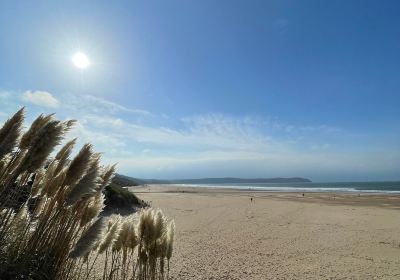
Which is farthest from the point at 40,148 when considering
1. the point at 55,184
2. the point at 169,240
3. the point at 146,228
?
the point at 169,240

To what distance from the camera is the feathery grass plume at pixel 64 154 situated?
12.0ft

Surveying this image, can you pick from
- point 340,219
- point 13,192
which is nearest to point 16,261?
point 13,192

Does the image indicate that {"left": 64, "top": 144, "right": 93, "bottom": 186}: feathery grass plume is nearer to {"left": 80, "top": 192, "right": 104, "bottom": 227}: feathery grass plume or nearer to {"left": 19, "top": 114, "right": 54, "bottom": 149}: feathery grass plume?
{"left": 19, "top": 114, "right": 54, "bottom": 149}: feathery grass plume

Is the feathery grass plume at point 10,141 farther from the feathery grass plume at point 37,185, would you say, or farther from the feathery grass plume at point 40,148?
the feathery grass plume at point 37,185

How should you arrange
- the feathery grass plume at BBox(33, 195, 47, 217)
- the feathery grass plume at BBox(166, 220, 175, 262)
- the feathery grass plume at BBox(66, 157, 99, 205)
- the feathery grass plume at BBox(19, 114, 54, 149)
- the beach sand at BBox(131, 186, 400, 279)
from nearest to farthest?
the feathery grass plume at BBox(66, 157, 99, 205) → the feathery grass plume at BBox(19, 114, 54, 149) → the feathery grass plume at BBox(33, 195, 47, 217) → the feathery grass plume at BBox(166, 220, 175, 262) → the beach sand at BBox(131, 186, 400, 279)

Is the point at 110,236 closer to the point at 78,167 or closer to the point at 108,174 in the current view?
the point at 108,174

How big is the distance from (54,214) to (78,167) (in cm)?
64

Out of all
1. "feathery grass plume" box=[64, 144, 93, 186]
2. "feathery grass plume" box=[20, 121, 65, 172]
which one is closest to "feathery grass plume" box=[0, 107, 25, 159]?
"feathery grass plume" box=[20, 121, 65, 172]

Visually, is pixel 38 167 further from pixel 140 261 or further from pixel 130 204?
pixel 130 204

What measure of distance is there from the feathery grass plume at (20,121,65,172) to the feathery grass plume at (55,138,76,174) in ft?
1.98

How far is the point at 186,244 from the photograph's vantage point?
→ 14.2 m

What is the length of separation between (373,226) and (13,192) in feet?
72.5

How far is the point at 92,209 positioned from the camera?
392 centimetres

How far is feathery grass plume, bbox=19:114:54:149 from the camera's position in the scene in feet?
10.6
